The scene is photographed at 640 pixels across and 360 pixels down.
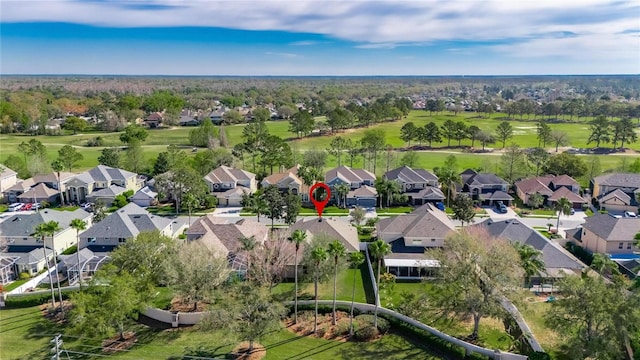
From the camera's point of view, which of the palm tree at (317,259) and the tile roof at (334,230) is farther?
the tile roof at (334,230)

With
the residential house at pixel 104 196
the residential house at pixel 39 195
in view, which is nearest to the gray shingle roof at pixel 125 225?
the residential house at pixel 104 196

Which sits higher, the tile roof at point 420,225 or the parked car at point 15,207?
the tile roof at point 420,225

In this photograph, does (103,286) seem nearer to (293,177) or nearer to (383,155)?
(293,177)

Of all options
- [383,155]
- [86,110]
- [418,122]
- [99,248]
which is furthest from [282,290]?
[86,110]

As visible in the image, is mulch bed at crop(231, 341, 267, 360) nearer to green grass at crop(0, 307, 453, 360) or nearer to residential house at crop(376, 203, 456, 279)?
green grass at crop(0, 307, 453, 360)

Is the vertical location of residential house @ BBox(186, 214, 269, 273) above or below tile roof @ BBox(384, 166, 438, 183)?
below

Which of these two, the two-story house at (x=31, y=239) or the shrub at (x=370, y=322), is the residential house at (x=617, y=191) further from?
the two-story house at (x=31, y=239)

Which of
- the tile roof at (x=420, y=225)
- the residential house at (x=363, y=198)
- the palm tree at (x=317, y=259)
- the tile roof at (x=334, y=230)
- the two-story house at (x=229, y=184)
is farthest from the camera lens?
the two-story house at (x=229, y=184)

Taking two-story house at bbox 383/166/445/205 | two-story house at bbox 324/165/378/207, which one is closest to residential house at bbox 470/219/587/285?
two-story house at bbox 383/166/445/205
